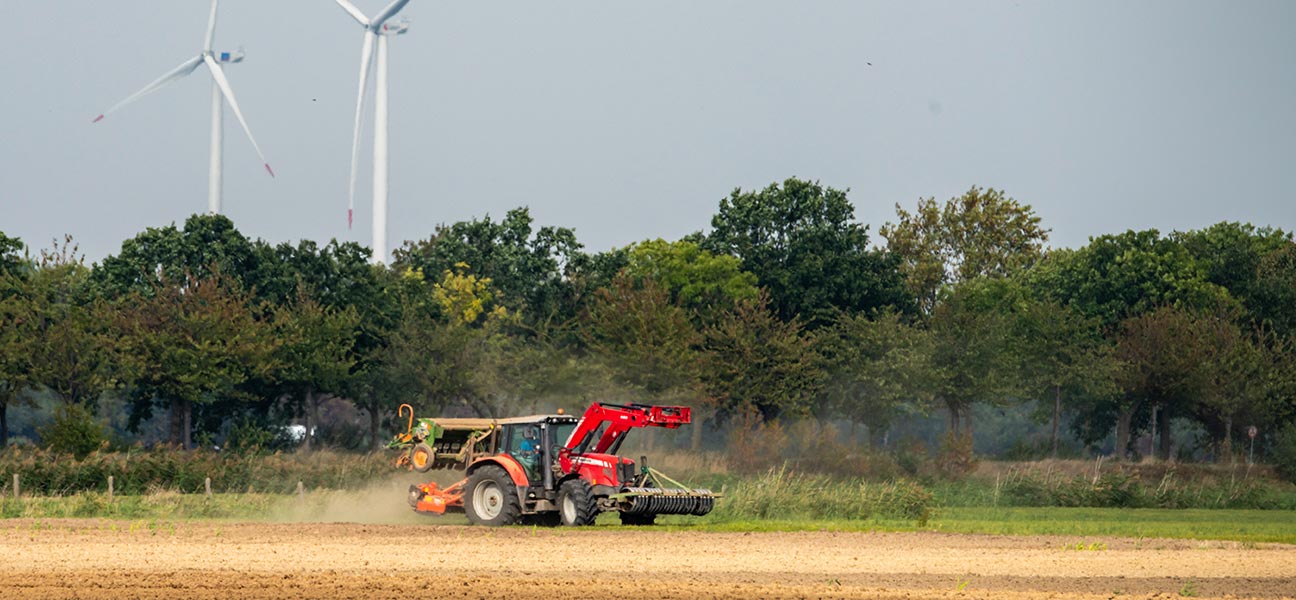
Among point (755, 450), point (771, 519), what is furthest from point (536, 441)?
point (755, 450)

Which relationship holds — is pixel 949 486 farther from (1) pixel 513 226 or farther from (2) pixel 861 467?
(1) pixel 513 226

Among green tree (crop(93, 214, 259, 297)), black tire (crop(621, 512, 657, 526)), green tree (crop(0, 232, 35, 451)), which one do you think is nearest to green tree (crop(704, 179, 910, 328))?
green tree (crop(93, 214, 259, 297))

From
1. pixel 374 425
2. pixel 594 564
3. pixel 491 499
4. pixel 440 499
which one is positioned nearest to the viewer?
pixel 594 564

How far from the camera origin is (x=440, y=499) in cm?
3638

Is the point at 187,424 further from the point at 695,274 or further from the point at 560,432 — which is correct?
the point at 560,432

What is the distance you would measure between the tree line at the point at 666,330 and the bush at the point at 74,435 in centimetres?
67

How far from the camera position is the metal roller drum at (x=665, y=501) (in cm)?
3425

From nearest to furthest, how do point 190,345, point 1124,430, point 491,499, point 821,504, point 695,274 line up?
point 491,499 → point 821,504 → point 190,345 → point 1124,430 → point 695,274

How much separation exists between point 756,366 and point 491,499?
43.6m

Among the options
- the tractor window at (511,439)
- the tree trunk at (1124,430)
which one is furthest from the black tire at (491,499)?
the tree trunk at (1124,430)

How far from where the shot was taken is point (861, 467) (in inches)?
2359

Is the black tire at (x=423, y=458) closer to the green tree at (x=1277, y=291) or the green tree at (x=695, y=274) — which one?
the green tree at (x=695, y=274)

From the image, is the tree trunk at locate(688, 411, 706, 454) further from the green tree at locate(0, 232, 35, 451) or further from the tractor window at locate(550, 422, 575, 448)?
the tractor window at locate(550, 422, 575, 448)

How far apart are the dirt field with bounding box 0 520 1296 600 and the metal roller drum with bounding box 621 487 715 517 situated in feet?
2.04
